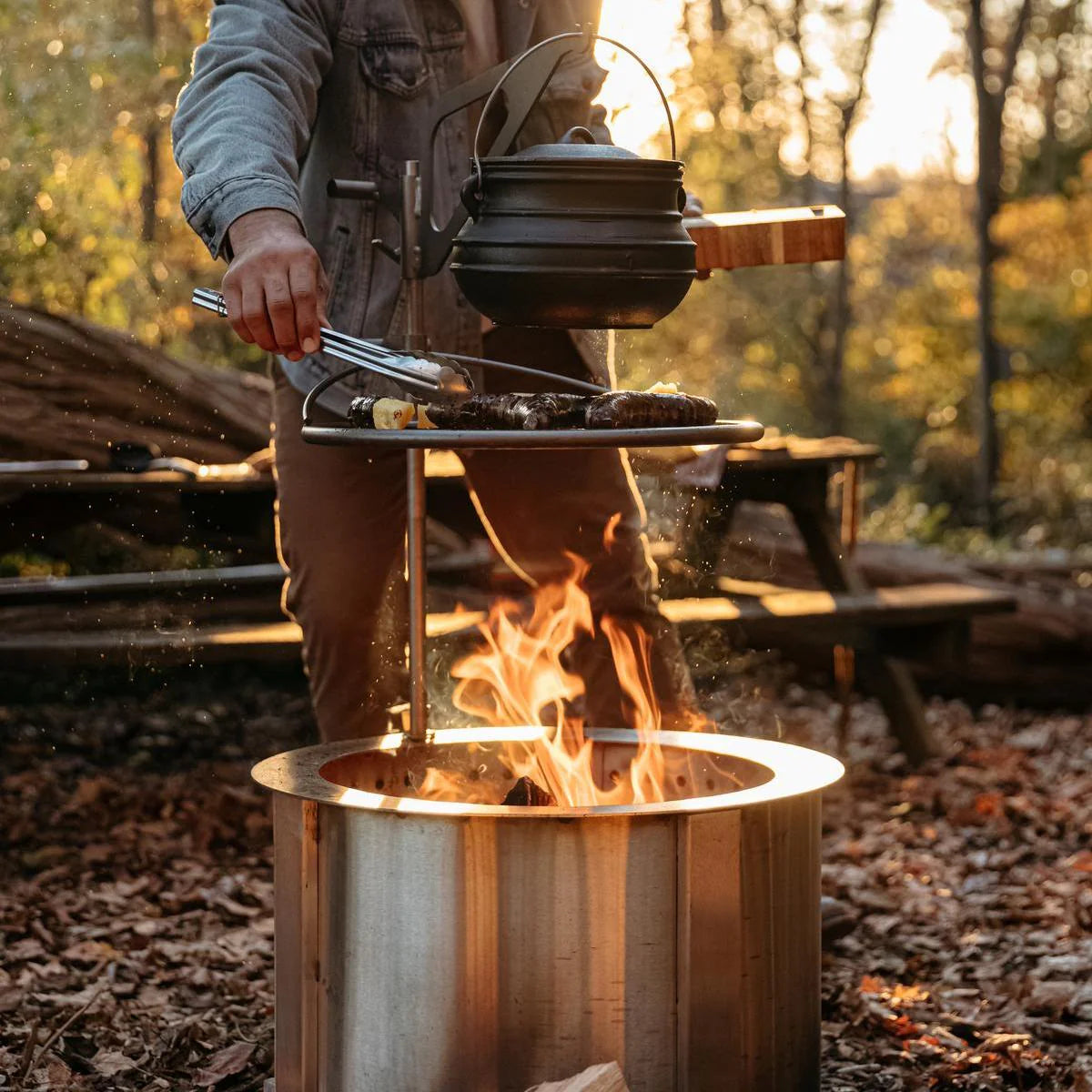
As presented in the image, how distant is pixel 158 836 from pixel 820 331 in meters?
24.9

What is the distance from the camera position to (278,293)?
2.27 metres

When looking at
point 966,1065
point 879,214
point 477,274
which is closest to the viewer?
point 477,274

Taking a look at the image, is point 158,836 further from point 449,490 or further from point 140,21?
point 140,21

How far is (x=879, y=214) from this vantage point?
1551 inches

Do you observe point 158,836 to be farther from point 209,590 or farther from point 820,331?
point 820,331

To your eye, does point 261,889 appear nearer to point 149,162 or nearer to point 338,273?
point 338,273

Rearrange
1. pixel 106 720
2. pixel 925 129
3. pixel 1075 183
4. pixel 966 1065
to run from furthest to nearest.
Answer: pixel 925 129 → pixel 1075 183 → pixel 106 720 → pixel 966 1065

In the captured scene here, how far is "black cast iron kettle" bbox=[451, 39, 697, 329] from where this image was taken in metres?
2.14

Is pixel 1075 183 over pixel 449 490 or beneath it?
over

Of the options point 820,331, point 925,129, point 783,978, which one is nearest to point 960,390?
point 820,331

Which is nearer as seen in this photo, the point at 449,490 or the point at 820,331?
the point at 449,490

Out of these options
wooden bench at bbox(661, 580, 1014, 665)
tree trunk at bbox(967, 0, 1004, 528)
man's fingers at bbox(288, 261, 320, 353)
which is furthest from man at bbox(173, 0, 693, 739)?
tree trunk at bbox(967, 0, 1004, 528)

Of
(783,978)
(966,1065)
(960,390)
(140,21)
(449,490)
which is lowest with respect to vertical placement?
(966,1065)

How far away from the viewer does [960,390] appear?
89.7 feet
